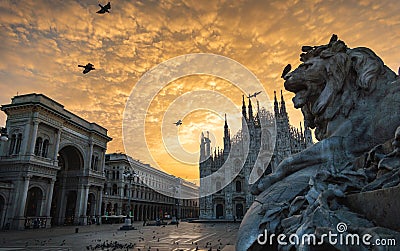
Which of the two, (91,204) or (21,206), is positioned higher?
(91,204)

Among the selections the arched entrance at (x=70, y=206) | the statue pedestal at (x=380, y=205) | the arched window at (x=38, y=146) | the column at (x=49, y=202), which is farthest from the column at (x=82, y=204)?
the statue pedestal at (x=380, y=205)

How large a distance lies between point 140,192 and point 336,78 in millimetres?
48627

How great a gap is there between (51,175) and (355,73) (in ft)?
89.5

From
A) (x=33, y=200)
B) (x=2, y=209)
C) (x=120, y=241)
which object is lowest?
(x=120, y=241)

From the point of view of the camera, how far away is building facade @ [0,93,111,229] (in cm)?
2211

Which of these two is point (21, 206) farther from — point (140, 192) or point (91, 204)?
point (140, 192)

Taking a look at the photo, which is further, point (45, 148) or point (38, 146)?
point (45, 148)

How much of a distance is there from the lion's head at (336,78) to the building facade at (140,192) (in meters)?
26.4

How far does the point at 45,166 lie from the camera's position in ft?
79.7

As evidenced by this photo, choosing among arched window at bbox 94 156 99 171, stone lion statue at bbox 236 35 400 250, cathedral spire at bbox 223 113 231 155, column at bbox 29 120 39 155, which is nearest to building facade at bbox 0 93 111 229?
column at bbox 29 120 39 155

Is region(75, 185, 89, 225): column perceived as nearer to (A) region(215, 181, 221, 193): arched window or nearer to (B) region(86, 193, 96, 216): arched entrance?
(B) region(86, 193, 96, 216): arched entrance

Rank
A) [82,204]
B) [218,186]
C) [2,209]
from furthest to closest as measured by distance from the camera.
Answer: [218,186]
[82,204]
[2,209]

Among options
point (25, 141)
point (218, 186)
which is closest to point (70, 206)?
point (25, 141)

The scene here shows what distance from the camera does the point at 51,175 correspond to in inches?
988
